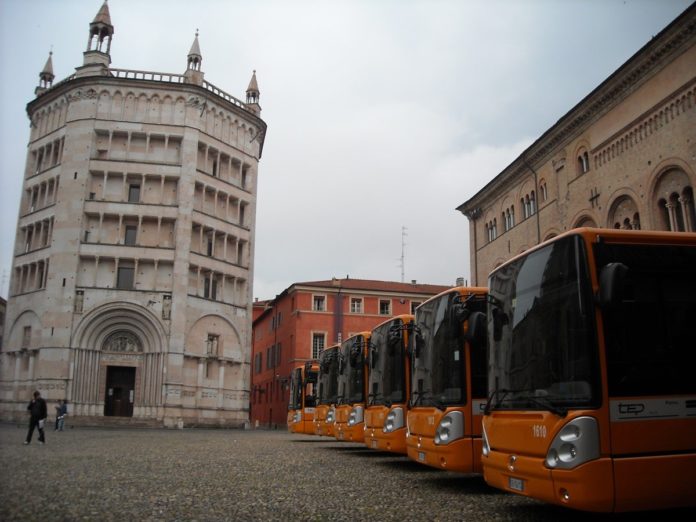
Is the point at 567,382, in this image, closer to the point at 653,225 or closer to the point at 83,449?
the point at 83,449

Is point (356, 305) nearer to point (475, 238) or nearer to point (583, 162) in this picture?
point (475, 238)

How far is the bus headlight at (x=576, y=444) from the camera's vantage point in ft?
18.1

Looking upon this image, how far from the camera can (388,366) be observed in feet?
42.3

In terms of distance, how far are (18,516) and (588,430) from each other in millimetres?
5931

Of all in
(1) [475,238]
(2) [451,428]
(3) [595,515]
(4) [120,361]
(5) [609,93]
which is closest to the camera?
(3) [595,515]

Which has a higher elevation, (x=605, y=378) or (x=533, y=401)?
(x=605, y=378)

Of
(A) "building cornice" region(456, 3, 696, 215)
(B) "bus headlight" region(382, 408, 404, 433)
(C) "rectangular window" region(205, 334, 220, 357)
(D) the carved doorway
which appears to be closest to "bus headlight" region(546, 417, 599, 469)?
(B) "bus headlight" region(382, 408, 404, 433)

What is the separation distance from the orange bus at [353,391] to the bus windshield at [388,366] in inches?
56.8

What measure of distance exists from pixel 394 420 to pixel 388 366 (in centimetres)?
122

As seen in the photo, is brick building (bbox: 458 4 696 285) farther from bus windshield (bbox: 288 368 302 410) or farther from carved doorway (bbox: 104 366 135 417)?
carved doorway (bbox: 104 366 135 417)

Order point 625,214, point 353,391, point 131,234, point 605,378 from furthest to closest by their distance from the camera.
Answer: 1. point 131,234
2. point 625,214
3. point 353,391
4. point 605,378

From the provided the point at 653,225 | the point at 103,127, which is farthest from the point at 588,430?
the point at 103,127

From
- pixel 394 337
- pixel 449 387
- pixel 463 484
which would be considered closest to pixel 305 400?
pixel 394 337

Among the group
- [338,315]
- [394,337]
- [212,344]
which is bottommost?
[394,337]
